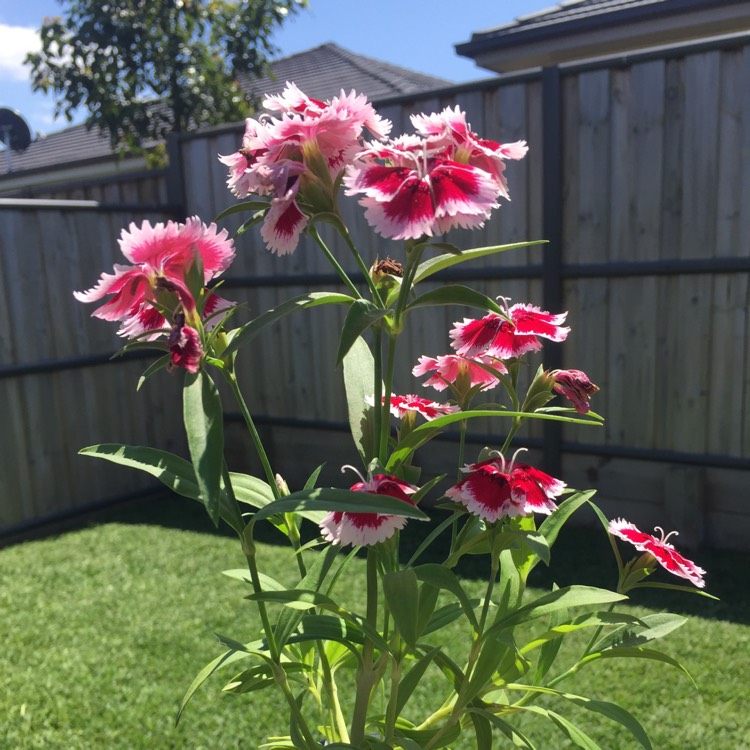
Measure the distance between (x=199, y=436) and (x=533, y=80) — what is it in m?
2.98

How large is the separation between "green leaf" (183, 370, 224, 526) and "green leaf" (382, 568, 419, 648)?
0.77 feet

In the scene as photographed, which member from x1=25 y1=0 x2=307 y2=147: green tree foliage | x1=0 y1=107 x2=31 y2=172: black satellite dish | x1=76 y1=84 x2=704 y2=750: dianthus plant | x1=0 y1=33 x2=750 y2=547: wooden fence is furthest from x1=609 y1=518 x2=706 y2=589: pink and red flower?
x1=0 y1=107 x2=31 y2=172: black satellite dish

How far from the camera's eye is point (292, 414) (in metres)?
4.06

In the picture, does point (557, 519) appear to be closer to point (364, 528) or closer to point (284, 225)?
point (364, 528)

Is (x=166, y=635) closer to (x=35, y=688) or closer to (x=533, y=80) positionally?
(x=35, y=688)

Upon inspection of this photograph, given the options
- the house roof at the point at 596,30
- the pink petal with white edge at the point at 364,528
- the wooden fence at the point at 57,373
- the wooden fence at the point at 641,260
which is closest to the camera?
the pink petal with white edge at the point at 364,528

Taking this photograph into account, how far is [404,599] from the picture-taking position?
2.55ft

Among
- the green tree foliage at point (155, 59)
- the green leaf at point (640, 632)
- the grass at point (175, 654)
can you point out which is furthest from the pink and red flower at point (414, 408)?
the green tree foliage at point (155, 59)

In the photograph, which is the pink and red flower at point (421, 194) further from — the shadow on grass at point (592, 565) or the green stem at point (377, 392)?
the shadow on grass at point (592, 565)

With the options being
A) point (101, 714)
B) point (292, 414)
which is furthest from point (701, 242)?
point (101, 714)

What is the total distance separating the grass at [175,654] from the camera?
194cm

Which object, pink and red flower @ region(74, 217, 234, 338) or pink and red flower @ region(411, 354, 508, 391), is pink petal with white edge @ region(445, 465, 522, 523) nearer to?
pink and red flower @ region(411, 354, 508, 391)

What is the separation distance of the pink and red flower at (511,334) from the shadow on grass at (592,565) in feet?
6.49

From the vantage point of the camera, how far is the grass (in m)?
1.94
